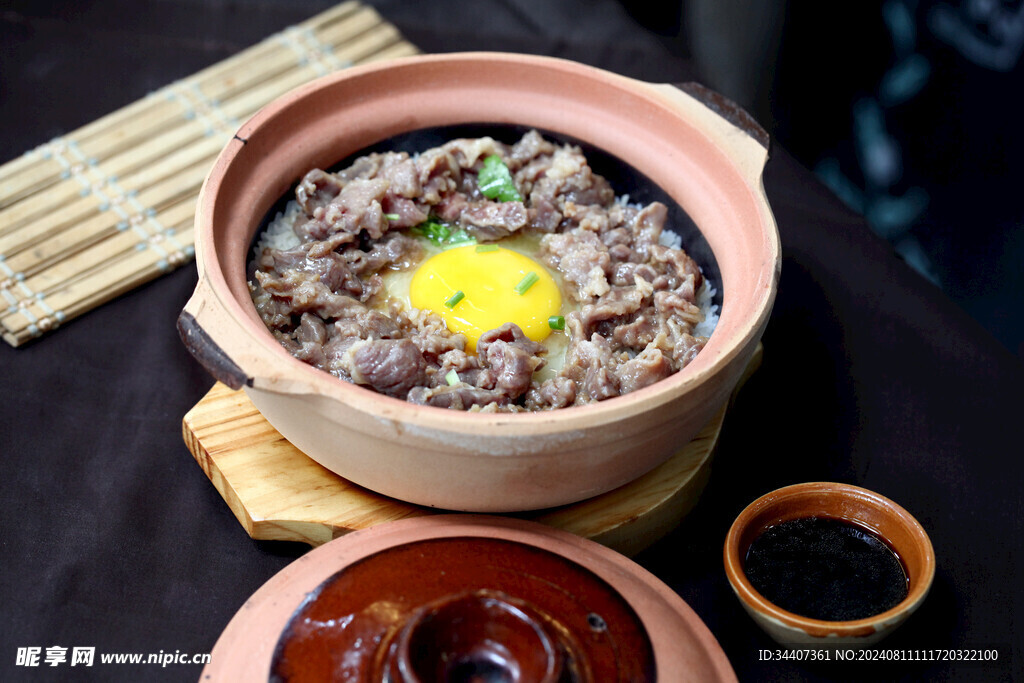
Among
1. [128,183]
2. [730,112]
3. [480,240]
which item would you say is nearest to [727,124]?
[730,112]

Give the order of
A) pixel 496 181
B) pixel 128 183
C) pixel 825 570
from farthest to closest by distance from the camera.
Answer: pixel 128 183
pixel 496 181
pixel 825 570

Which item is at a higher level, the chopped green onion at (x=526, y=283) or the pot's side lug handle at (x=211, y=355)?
the pot's side lug handle at (x=211, y=355)

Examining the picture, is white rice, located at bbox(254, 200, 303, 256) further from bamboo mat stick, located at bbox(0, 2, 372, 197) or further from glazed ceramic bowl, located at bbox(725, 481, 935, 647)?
glazed ceramic bowl, located at bbox(725, 481, 935, 647)

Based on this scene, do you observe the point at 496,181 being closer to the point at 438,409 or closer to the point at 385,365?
the point at 385,365

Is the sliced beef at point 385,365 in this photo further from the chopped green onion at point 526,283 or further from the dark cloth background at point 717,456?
the dark cloth background at point 717,456

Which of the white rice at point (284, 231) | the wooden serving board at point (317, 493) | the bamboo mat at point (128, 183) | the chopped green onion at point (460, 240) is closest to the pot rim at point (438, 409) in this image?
the white rice at point (284, 231)

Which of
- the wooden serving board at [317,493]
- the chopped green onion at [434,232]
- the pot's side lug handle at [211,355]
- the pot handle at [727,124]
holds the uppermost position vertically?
the pot handle at [727,124]

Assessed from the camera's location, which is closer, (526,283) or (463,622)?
(463,622)
